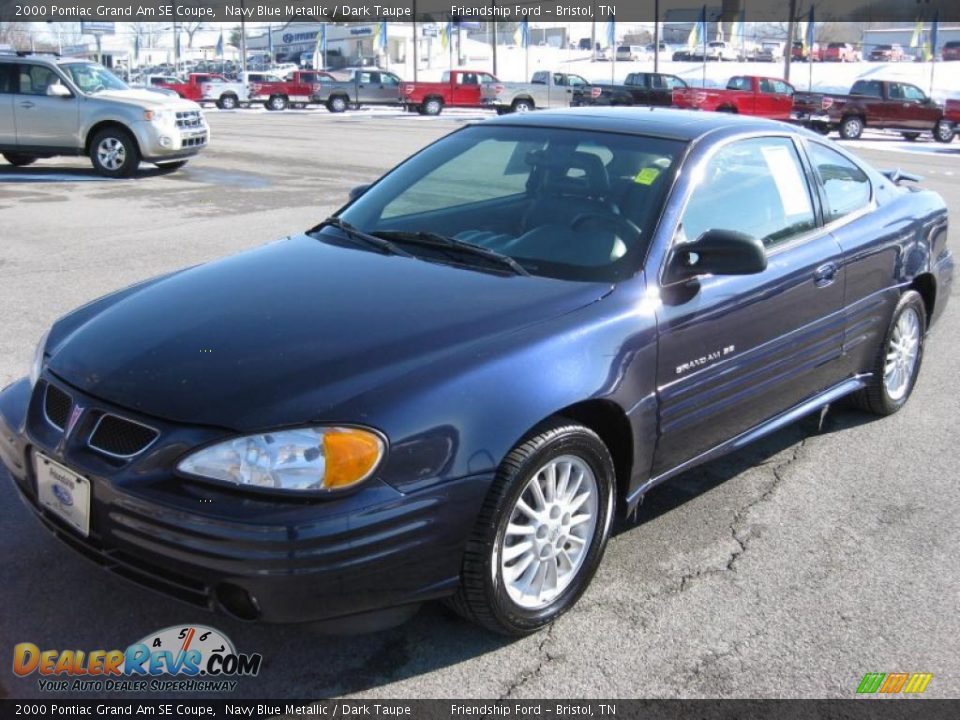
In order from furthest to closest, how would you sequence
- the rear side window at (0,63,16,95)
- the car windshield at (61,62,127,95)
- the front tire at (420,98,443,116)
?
the front tire at (420,98,443,116)
the car windshield at (61,62,127,95)
the rear side window at (0,63,16,95)

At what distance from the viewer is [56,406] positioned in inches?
120

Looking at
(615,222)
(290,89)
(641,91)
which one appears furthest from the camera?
(290,89)

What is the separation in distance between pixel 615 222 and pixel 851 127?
28.2 m

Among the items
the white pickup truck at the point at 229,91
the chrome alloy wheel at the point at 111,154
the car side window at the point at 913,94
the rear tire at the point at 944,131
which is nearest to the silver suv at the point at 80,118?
the chrome alloy wheel at the point at 111,154

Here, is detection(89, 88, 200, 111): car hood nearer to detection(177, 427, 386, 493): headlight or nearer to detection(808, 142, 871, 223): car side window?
detection(808, 142, 871, 223): car side window

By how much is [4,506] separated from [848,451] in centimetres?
373

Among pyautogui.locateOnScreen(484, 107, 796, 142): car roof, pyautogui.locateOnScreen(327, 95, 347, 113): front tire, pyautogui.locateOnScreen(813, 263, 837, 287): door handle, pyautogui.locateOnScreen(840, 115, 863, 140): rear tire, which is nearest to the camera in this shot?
pyautogui.locateOnScreen(484, 107, 796, 142): car roof

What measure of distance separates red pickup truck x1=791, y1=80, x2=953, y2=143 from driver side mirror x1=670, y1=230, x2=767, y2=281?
2822 cm

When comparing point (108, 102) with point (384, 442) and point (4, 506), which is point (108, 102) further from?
point (384, 442)

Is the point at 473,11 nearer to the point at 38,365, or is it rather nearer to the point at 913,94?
the point at 913,94

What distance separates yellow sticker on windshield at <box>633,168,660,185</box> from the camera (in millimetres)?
3818

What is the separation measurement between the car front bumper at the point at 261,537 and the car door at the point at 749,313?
1062mm

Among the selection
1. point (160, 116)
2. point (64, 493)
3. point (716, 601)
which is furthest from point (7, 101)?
point (716, 601)

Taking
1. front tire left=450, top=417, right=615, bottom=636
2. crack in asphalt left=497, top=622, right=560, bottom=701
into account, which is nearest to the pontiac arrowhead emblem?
front tire left=450, top=417, right=615, bottom=636
